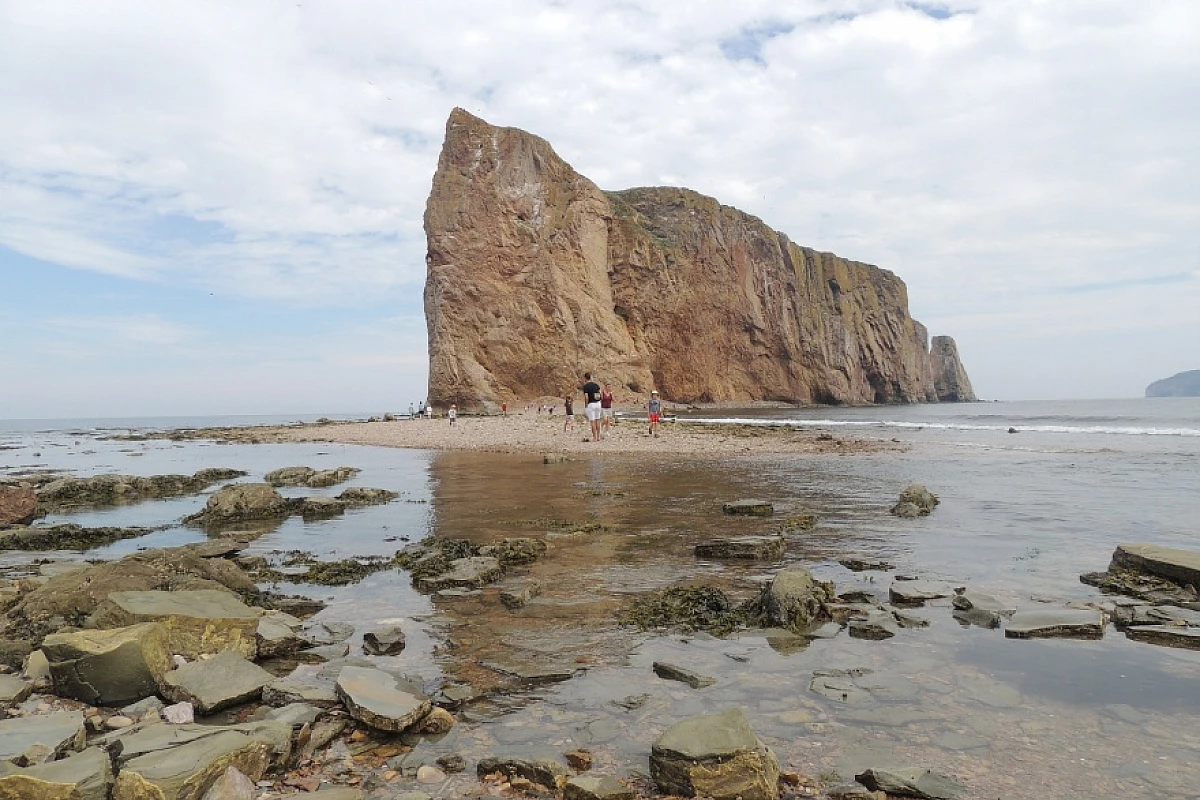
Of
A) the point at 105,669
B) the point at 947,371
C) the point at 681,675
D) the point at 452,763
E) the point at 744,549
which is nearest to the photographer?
the point at 452,763

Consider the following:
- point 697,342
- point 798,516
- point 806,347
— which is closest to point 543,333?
point 697,342

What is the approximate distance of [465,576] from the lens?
7.32m

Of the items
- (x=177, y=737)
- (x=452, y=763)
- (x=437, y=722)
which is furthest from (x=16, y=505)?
(x=452, y=763)

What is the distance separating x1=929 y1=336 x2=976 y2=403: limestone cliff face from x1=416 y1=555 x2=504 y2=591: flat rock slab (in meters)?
147

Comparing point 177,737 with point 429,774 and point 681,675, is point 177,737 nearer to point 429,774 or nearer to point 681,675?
point 429,774

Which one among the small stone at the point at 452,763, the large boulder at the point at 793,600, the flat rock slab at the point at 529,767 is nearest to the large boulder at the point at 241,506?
the large boulder at the point at 793,600

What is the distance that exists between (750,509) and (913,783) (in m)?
7.87

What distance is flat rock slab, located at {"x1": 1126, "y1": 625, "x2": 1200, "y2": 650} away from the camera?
5238 millimetres

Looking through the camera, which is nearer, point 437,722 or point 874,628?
point 437,722

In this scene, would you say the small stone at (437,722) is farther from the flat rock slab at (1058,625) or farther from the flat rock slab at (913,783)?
the flat rock slab at (1058,625)

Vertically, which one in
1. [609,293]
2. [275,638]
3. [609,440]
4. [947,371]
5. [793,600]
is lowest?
[275,638]

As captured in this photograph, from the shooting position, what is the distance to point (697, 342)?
72.7 metres

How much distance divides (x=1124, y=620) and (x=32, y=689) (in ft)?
27.4

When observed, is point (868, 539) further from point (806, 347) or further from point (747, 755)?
point (806, 347)
